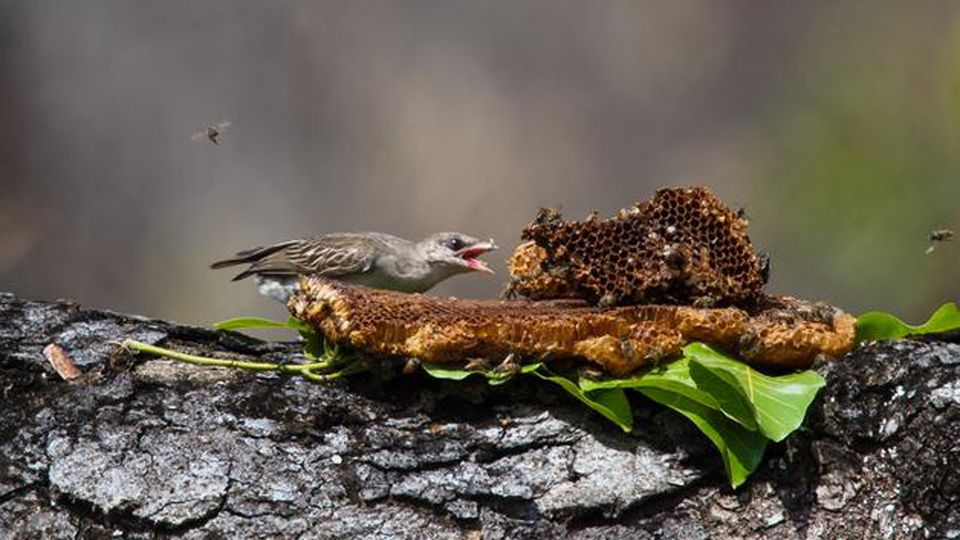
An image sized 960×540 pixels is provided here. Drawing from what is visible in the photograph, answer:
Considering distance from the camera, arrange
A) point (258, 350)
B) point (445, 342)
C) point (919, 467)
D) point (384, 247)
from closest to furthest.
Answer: point (919, 467) < point (445, 342) < point (258, 350) < point (384, 247)

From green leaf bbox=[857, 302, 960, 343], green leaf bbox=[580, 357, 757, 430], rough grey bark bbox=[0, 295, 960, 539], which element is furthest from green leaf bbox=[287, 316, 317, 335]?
green leaf bbox=[857, 302, 960, 343]

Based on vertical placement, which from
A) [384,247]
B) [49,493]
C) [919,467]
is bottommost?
[49,493]

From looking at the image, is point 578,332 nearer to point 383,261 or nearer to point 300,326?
point 300,326

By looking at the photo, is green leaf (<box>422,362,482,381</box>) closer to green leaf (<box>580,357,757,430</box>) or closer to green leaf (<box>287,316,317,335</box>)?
green leaf (<box>580,357,757,430</box>)

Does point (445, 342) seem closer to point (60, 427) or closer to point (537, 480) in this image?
point (537, 480)

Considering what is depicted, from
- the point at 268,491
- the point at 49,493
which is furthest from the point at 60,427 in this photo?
the point at 268,491

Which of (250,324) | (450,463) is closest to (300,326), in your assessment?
(250,324)

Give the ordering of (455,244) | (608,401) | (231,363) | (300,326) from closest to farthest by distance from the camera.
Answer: (608,401) → (231,363) → (300,326) → (455,244)
